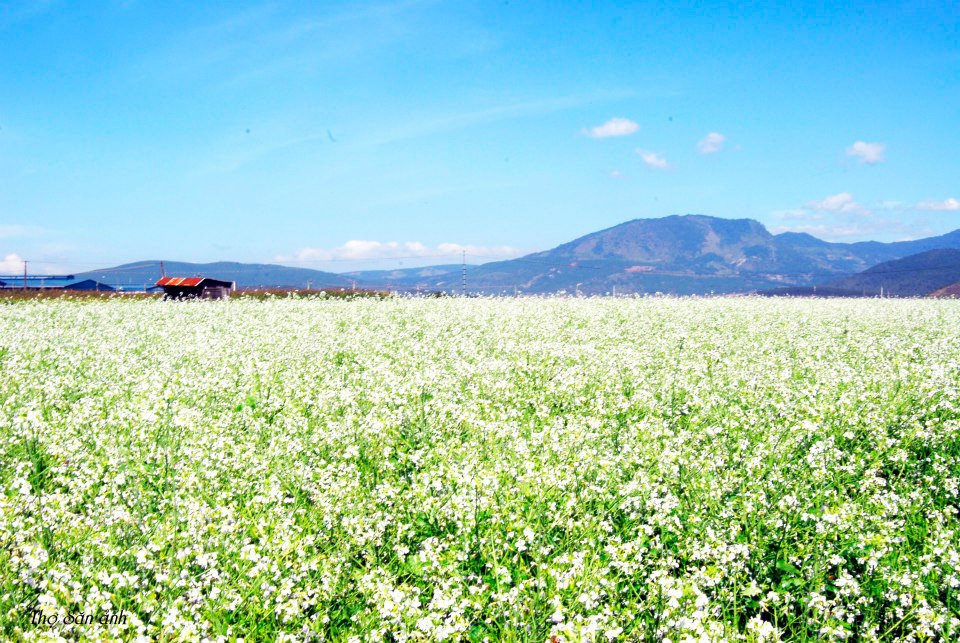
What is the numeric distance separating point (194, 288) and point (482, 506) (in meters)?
42.4

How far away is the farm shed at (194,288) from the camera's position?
4281 centimetres

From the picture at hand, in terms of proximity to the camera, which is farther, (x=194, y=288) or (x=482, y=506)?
(x=194, y=288)

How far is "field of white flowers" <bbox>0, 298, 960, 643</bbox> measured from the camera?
426cm

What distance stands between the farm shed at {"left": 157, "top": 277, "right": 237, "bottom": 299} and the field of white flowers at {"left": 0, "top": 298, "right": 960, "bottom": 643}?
34138mm

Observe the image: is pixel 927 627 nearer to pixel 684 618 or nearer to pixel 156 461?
pixel 684 618

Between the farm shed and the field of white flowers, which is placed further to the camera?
the farm shed

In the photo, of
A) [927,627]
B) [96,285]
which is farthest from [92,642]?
[96,285]

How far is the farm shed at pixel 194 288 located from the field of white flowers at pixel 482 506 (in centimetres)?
3414

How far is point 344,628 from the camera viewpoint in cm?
443

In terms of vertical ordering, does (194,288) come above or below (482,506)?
above

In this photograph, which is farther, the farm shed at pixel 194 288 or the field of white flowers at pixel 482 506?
the farm shed at pixel 194 288

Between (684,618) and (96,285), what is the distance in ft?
454

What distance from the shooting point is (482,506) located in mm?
5410

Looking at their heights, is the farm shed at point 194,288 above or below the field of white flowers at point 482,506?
above
